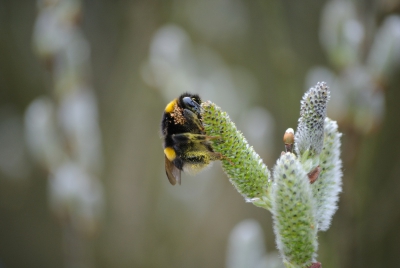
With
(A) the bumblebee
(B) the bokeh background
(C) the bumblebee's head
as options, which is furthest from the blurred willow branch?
(C) the bumblebee's head

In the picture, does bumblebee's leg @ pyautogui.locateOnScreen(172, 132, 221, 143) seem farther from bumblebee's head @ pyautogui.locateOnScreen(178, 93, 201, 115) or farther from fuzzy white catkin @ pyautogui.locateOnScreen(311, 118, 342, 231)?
fuzzy white catkin @ pyautogui.locateOnScreen(311, 118, 342, 231)

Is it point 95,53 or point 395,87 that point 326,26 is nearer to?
point 395,87

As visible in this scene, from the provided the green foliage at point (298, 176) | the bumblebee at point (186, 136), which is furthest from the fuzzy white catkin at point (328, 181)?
the bumblebee at point (186, 136)

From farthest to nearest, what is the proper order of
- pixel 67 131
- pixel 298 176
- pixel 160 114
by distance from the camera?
pixel 160 114
pixel 67 131
pixel 298 176

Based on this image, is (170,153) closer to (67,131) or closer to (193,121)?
(193,121)

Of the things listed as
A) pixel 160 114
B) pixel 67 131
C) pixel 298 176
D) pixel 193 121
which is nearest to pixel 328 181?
pixel 298 176

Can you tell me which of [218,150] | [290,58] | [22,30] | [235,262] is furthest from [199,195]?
[22,30]

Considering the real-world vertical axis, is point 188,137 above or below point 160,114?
below

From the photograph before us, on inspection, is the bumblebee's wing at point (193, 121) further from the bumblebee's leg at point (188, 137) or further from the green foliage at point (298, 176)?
the green foliage at point (298, 176)
